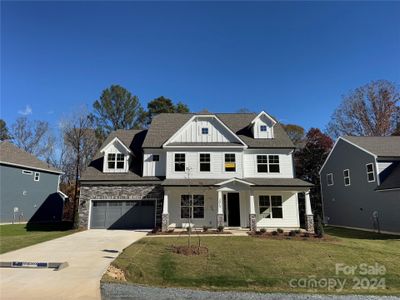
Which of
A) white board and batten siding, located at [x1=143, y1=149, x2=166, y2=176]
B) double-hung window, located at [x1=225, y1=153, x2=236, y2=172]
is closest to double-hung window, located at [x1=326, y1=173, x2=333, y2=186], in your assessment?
double-hung window, located at [x1=225, y1=153, x2=236, y2=172]

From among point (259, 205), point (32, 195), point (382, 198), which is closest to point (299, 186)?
point (259, 205)

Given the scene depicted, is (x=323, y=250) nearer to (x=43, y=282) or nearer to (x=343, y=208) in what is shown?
(x=43, y=282)

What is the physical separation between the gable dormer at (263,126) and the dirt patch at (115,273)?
14.9 m

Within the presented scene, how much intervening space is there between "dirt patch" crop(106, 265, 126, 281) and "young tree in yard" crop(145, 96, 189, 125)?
3081cm

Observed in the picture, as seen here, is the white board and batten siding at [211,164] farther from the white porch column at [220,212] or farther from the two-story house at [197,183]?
the white porch column at [220,212]

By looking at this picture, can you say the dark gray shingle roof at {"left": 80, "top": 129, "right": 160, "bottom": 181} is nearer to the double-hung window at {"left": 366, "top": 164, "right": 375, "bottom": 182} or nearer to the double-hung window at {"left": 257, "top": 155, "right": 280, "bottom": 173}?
the double-hung window at {"left": 257, "top": 155, "right": 280, "bottom": 173}

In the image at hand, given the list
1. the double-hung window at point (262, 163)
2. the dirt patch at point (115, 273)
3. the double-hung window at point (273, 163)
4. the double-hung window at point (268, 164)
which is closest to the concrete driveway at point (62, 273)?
the dirt patch at point (115, 273)

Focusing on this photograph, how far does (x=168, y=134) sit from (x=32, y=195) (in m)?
14.6

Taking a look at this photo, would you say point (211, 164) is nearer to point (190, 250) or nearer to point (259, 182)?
point (259, 182)

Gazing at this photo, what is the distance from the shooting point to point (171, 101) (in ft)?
127

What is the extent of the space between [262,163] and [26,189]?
69.7ft

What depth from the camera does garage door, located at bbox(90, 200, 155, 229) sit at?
1862 cm

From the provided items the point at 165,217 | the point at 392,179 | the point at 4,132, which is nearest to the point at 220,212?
the point at 165,217

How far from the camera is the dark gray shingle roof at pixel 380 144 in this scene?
A: 18.7 m
